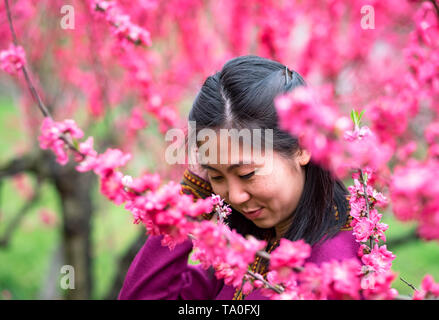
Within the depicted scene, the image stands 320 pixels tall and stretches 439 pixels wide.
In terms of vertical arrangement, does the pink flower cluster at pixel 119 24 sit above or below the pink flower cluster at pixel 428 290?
above

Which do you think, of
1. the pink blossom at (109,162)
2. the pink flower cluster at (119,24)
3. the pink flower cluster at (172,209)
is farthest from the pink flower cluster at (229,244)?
the pink flower cluster at (119,24)

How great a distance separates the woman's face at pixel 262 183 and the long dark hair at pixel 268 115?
38mm

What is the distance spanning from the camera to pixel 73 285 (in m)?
2.97

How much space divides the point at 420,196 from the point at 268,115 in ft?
2.21

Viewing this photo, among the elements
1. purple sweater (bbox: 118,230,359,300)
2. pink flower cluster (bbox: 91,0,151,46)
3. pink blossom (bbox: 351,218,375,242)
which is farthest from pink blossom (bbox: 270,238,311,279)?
pink flower cluster (bbox: 91,0,151,46)

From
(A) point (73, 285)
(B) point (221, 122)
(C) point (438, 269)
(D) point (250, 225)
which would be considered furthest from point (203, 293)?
(C) point (438, 269)

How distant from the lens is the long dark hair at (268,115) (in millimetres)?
1235

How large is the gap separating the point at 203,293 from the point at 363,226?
2.81ft

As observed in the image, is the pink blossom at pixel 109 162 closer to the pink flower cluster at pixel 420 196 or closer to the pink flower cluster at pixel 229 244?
the pink flower cluster at pixel 229 244

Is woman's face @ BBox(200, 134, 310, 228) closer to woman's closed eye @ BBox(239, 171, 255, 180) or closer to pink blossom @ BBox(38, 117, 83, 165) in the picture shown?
woman's closed eye @ BBox(239, 171, 255, 180)

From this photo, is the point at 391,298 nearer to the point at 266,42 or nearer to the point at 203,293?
the point at 203,293

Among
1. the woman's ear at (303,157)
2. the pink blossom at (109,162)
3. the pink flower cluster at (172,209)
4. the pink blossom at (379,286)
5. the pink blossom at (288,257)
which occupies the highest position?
the woman's ear at (303,157)

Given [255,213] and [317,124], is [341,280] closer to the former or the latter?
[317,124]

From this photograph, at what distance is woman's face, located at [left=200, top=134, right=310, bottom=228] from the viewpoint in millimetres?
1190
